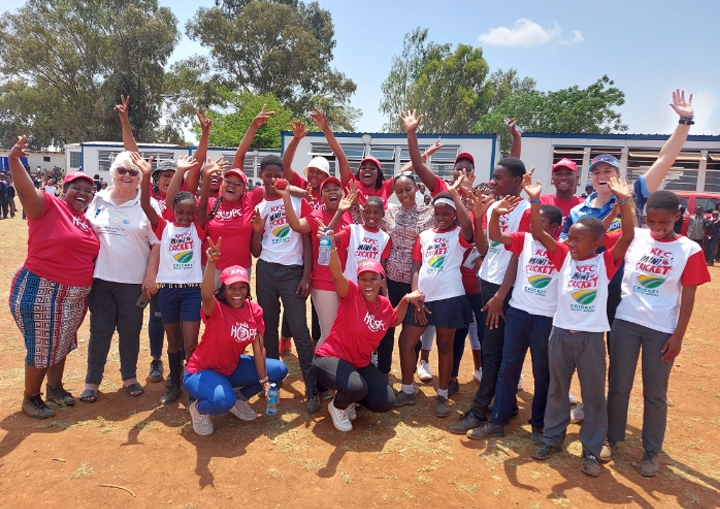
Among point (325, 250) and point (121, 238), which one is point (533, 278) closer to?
point (325, 250)

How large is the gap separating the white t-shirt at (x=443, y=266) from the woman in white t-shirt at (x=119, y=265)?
241 cm

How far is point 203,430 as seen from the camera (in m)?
3.69

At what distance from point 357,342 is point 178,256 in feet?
5.68

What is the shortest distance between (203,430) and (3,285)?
664 cm

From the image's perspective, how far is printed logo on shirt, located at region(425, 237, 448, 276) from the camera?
407 cm

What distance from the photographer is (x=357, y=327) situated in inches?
153

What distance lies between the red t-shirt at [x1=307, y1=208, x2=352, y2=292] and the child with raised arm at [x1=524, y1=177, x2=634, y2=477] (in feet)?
5.58

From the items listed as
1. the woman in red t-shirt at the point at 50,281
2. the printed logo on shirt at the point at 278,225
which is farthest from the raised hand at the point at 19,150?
the printed logo on shirt at the point at 278,225

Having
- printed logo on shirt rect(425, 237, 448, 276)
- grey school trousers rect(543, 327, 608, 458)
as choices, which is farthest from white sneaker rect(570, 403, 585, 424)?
printed logo on shirt rect(425, 237, 448, 276)

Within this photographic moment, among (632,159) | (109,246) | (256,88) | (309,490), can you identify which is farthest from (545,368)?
(256,88)

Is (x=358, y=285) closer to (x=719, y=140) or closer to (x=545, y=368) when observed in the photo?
(x=545, y=368)

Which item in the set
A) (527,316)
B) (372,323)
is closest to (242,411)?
(372,323)

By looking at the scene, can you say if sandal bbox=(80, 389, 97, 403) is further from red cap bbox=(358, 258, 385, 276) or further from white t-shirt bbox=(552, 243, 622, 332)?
white t-shirt bbox=(552, 243, 622, 332)

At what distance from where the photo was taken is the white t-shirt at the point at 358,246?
14.0ft
